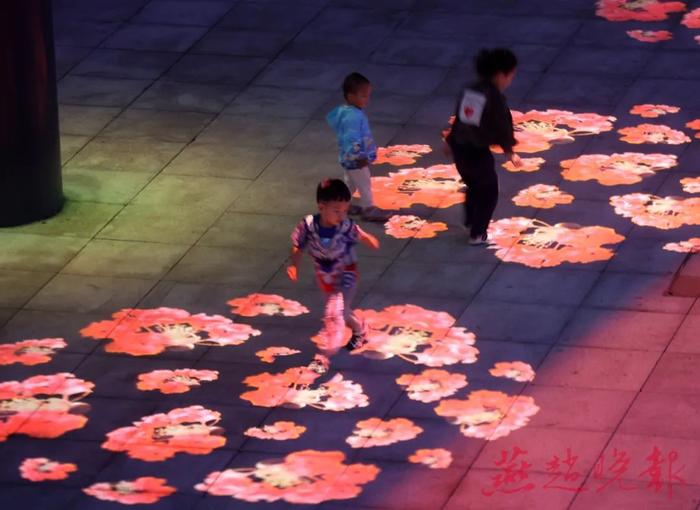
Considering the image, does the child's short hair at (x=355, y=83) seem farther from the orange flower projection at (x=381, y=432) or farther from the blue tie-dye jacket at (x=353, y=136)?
the orange flower projection at (x=381, y=432)

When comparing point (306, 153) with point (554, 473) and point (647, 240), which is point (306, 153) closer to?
point (647, 240)

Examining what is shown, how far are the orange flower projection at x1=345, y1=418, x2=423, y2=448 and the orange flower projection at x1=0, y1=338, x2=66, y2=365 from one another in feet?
9.02

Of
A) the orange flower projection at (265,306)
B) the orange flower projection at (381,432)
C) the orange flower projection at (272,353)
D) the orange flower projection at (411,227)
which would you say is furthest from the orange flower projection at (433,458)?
the orange flower projection at (411,227)

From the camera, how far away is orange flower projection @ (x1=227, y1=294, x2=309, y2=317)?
45.9 ft

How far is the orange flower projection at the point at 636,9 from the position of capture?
67.8ft

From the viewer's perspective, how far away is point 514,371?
12.9 m

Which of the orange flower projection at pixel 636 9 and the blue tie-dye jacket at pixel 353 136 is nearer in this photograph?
the blue tie-dye jacket at pixel 353 136

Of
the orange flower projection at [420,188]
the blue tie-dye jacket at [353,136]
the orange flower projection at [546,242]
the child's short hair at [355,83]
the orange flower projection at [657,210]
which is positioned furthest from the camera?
the orange flower projection at [420,188]

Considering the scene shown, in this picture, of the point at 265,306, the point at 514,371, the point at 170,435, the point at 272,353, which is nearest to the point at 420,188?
the point at 265,306

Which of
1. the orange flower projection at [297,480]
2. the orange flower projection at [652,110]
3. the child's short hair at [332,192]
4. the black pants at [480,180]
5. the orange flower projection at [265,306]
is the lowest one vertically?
the orange flower projection at [652,110]

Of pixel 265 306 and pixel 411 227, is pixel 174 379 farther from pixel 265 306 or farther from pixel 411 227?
pixel 411 227

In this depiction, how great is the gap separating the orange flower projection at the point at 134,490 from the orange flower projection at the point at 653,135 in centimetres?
746

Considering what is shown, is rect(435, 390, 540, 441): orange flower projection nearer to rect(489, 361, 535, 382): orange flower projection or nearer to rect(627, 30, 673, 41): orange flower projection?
rect(489, 361, 535, 382): orange flower projection

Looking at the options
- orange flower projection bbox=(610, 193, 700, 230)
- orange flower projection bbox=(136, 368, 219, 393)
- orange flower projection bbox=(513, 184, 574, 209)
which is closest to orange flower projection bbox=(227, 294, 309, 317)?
orange flower projection bbox=(136, 368, 219, 393)
